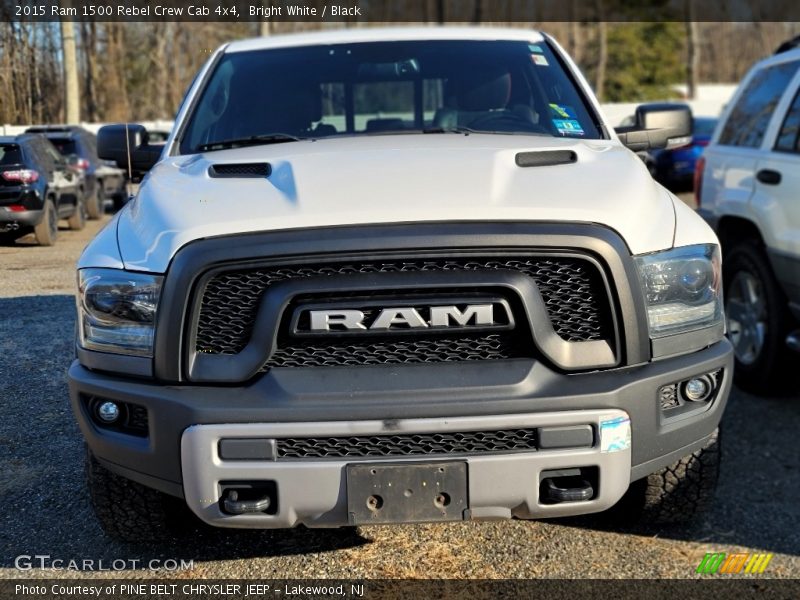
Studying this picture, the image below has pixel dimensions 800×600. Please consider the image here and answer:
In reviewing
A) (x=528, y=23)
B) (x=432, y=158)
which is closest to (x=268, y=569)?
(x=432, y=158)

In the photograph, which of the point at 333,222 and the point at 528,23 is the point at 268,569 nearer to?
the point at 333,222

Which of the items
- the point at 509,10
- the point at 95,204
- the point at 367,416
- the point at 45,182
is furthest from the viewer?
the point at 509,10

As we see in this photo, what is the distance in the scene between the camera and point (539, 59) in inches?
167

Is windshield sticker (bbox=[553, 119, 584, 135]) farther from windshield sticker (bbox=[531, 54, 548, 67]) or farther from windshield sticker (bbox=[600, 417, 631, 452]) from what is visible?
windshield sticker (bbox=[600, 417, 631, 452])

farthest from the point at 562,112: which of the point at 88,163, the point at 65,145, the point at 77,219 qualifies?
the point at 88,163

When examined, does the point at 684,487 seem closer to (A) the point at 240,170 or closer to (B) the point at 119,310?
(A) the point at 240,170

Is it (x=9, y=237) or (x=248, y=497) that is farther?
(x=9, y=237)

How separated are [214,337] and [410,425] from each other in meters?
0.63

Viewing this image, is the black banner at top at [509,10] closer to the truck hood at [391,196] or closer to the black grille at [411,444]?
the truck hood at [391,196]

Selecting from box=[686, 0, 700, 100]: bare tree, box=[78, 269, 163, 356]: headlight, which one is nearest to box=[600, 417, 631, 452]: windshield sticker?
box=[78, 269, 163, 356]: headlight

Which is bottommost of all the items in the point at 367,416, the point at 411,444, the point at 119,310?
the point at 411,444

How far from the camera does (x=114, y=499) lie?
10.1 feet

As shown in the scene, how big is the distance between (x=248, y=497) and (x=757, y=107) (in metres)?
4.38

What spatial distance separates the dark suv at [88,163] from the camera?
13375mm
